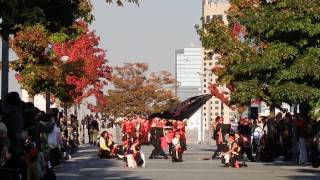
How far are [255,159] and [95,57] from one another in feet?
117

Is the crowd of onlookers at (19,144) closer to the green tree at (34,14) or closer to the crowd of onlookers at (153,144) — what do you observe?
the green tree at (34,14)

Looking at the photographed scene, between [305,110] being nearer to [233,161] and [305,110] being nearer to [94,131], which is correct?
[233,161]

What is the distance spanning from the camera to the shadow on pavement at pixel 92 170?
24.9 meters

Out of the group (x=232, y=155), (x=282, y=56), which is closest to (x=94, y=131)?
(x=232, y=155)

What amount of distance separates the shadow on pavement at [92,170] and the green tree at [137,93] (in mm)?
80361

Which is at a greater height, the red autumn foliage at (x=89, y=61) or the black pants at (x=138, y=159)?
the red autumn foliage at (x=89, y=61)

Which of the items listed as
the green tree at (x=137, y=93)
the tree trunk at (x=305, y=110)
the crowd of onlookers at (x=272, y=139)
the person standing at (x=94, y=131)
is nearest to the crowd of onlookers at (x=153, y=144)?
the crowd of onlookers at (x=272, y=139)

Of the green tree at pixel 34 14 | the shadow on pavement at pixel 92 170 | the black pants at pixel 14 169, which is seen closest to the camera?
the black pants at pixel 14 169

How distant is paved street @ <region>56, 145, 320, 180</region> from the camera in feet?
82.8

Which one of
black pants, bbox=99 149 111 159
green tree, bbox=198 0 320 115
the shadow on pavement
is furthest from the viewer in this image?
black pants, bbox=99 149 111 159

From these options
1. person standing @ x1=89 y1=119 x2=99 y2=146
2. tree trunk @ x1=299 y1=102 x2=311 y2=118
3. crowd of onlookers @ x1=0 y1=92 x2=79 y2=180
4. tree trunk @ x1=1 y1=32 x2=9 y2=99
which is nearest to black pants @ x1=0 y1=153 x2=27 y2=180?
crowd of onlookers @ x1=0 y1=92 x2=79 y2=180

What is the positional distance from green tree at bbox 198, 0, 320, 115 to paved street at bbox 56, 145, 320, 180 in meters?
2.48

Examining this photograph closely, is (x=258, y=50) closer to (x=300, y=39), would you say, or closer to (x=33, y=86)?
Answer: (x=300, y=39)

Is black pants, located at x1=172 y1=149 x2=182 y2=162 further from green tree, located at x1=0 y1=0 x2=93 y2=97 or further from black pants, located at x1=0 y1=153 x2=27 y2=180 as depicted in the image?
black pants, located at x1=0 y1=153 x2=27 y2=180
